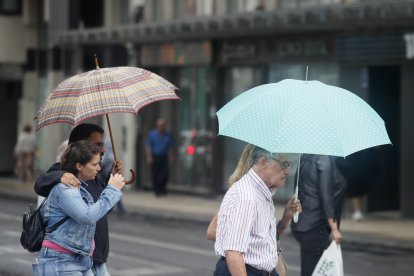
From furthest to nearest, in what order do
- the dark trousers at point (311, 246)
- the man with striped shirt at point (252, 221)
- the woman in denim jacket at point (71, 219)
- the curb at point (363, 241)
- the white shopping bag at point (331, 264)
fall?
the curb at point (363, 241) < the dark trousers at point (311, 246) < the white shopping bag at point (331, 264) < the woman in denim jacket at point (71, 219) < the man with striped shirt at point (252, 221)

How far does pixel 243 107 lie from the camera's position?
5926 mm

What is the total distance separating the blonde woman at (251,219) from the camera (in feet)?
18.2

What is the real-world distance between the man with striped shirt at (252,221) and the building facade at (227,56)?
509 inches

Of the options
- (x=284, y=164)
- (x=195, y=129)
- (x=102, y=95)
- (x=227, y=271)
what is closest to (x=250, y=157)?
(x=284, y=164)

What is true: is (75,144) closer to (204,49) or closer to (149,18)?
(204,49)

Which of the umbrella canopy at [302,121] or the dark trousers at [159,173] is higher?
the umbrella canopy at [302,121]

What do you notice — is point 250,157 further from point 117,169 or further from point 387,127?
point 387,127

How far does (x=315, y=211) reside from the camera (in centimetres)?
912

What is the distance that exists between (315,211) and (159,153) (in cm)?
1611

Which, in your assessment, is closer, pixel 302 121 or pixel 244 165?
pixel 302 121

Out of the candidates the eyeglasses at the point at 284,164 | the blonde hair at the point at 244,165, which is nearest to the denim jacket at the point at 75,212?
the blonde hair at the point at 244,165

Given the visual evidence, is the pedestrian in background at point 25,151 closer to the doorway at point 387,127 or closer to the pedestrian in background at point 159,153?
the pedestrian in background at point 159,153

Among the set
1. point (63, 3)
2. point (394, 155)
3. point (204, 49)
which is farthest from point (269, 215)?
point (63, 3)

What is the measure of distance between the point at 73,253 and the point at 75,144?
2.04 feet
